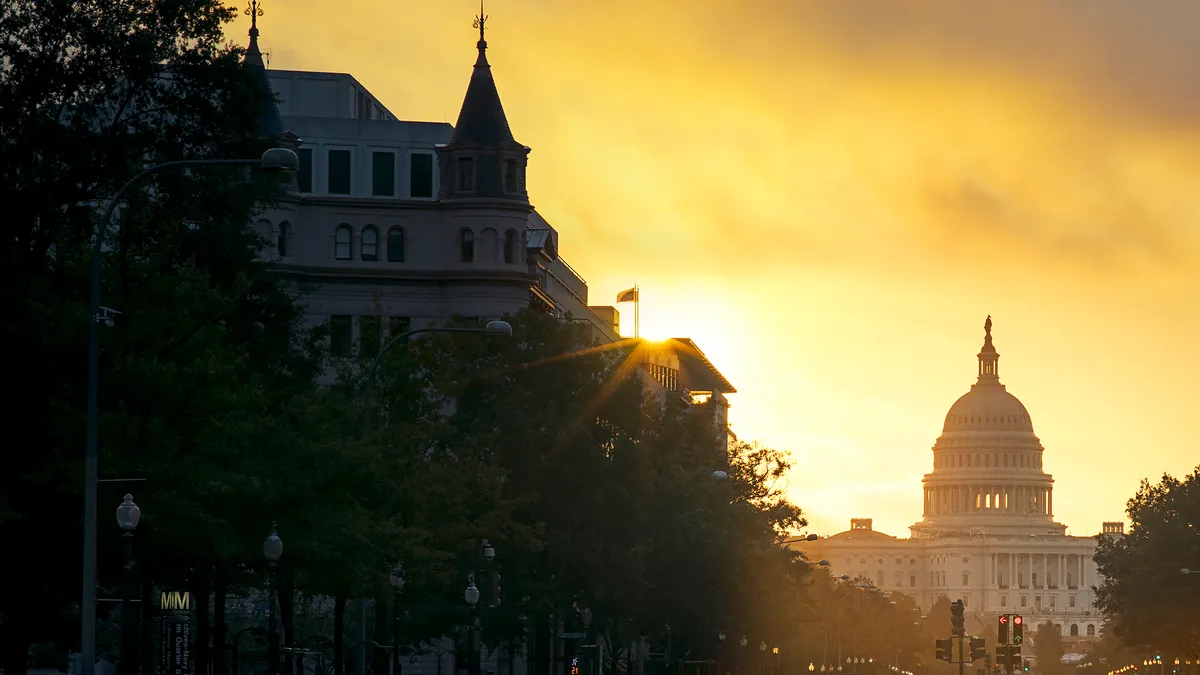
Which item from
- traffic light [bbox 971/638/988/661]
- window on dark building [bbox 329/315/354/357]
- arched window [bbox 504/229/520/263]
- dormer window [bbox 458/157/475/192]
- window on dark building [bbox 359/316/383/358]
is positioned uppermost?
dormer window [bbox 458/157/475/192]

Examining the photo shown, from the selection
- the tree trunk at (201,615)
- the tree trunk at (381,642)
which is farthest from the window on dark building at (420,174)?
the tree trunk at (201,615)

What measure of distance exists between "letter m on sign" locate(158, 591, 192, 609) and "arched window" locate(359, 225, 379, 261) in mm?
34022

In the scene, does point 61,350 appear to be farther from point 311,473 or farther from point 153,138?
point 153,138

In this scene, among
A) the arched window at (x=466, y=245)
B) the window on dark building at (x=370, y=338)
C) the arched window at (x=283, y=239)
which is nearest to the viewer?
the window on dark building at (x=370, y=338)

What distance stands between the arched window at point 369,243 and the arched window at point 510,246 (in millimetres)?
6148

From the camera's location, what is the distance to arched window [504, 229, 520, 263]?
12300 centimetres

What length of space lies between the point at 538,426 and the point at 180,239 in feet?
81.7

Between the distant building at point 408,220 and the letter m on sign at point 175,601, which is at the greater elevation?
the distant building at point 408,220

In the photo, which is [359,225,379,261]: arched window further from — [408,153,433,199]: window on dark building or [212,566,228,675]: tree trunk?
[212,566,228,675]: tree trunk

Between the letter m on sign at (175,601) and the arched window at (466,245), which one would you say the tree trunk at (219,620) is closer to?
the letter m on sign at (175,601)

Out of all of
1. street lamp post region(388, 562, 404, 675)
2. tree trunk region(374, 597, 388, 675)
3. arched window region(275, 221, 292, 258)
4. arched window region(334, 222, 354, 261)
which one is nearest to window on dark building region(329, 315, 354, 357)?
arched window region(334, 222, 354, 261)

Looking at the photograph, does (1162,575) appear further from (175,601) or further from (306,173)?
(175,601)

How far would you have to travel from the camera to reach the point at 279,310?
7062 centimetres

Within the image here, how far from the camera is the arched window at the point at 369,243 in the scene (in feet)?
406
